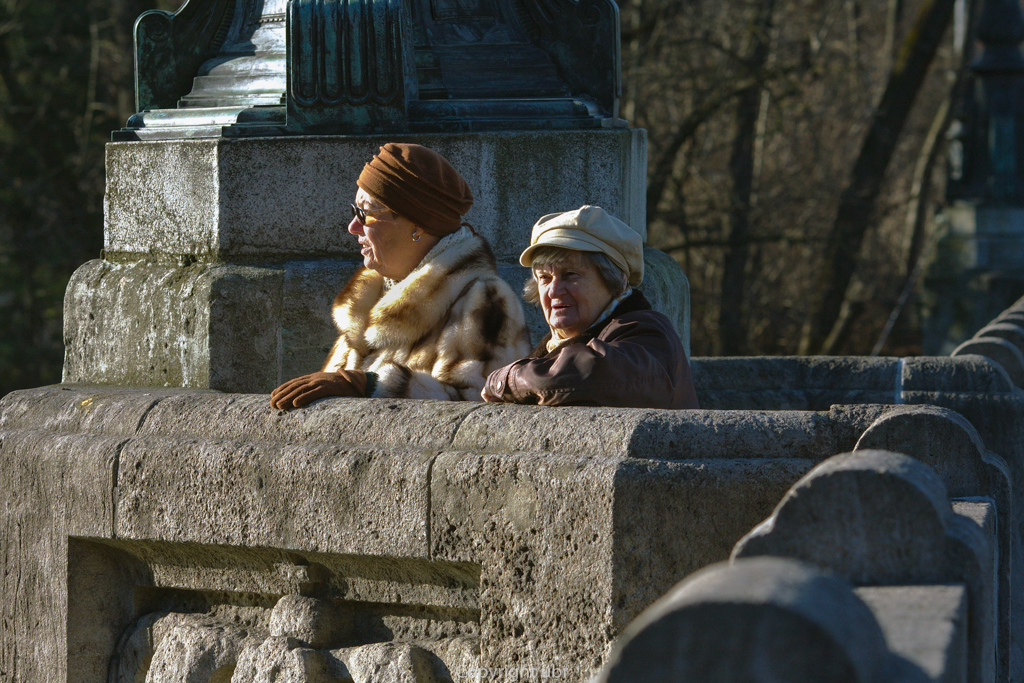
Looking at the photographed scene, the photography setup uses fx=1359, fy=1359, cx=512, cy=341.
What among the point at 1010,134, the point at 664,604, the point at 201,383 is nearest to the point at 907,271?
the point at 1010,134

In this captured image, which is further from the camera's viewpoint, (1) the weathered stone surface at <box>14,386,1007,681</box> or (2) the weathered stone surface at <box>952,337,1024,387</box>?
(2) the weathered stone surface at <box>952,337,1024,387</box>

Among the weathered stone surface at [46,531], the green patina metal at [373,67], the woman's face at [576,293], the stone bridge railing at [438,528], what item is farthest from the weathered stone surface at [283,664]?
the green patina metal at [373,67]

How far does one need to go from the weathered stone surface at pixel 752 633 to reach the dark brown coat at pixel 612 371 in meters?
Answer: 1.50

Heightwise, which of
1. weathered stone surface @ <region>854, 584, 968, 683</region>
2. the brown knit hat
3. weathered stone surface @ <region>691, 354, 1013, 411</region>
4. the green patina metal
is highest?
the green patina metal

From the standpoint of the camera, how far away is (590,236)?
11.4 ft

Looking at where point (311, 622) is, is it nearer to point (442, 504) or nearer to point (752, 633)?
point (442, 504)

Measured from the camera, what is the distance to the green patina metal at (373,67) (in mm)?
4496

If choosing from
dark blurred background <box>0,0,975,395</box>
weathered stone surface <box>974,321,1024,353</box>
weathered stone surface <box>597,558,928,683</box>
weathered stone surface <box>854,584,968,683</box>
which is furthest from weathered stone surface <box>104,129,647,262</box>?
dark blurred background <box>0,0,975,395</box>

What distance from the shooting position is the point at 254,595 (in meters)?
3.22

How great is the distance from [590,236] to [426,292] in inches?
22.8

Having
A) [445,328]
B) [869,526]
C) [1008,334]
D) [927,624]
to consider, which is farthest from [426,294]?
[1008,334]

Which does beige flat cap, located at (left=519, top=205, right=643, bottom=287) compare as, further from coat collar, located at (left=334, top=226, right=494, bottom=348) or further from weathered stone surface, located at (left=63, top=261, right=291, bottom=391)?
weathered stone surface, located at (left=63, top=261, right=291, bottom=391)

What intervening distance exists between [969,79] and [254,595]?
14.1 meters

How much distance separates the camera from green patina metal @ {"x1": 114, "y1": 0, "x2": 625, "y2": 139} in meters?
4.50
